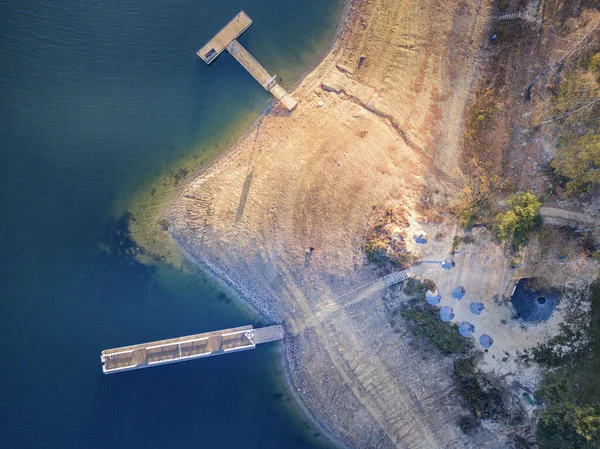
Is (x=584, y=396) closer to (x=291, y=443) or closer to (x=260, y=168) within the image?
(x=291, y=443)

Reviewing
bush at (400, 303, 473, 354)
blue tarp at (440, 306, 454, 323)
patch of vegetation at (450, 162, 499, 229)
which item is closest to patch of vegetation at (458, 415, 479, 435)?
bush at (400, 303, 473, 354)

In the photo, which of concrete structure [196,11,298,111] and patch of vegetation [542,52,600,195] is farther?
concrete structure [196,11,298,111]

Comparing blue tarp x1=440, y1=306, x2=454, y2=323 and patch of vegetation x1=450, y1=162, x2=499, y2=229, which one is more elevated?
patch of vegetation x1=450, y1=162, x2=499, y2=229

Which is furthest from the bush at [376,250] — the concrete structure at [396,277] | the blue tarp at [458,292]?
the blue tarp at [458,292]

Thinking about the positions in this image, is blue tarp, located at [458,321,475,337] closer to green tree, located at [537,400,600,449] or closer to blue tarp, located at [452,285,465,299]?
blue tarp, located at [452,285,465,299]

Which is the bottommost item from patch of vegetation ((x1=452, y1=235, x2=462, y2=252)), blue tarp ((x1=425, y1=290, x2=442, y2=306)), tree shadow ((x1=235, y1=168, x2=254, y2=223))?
blue tarp ((x1=425, y1=290, x2=442, y2=306))

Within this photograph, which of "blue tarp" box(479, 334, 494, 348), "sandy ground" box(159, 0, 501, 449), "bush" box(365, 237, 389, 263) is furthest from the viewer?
"sandy ground" box(159, 0, 501, 449)

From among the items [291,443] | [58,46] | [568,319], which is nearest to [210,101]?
[58,46]

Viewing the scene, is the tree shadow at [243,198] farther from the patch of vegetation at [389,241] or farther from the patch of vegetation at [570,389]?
the patch of vegetation at [570,389]
